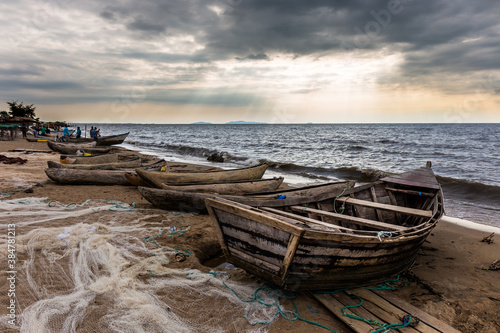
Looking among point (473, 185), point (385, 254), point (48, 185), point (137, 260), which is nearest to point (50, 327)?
point (137, 260)

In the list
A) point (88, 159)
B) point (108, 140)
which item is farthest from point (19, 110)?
point (88, 159)

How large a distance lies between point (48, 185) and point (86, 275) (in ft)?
26.2

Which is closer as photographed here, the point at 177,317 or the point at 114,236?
the point at 177,317

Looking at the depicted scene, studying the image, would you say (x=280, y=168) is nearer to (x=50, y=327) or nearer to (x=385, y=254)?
(x=385, y=254)

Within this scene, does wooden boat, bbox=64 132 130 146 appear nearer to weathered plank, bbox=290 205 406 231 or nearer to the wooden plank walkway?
weathered plank, bbox=290 205 406 231

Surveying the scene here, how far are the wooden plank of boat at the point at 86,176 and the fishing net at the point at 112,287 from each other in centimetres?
465

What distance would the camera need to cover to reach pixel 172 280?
4.21 meters

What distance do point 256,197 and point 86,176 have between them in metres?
8.30

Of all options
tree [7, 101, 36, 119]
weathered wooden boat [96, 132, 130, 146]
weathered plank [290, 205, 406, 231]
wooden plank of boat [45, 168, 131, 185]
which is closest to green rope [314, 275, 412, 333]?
weathered plank [290, 205, 406, 231]

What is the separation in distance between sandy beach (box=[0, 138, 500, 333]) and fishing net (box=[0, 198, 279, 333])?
0.01 m

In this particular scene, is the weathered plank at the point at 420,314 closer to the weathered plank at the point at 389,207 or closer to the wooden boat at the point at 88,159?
the weathered plank at the point at 389,207

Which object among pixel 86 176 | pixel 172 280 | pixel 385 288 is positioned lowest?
pixel 385 288

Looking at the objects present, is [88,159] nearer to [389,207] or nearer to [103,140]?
[389,207]

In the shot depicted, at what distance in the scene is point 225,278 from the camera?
14.6 feet
